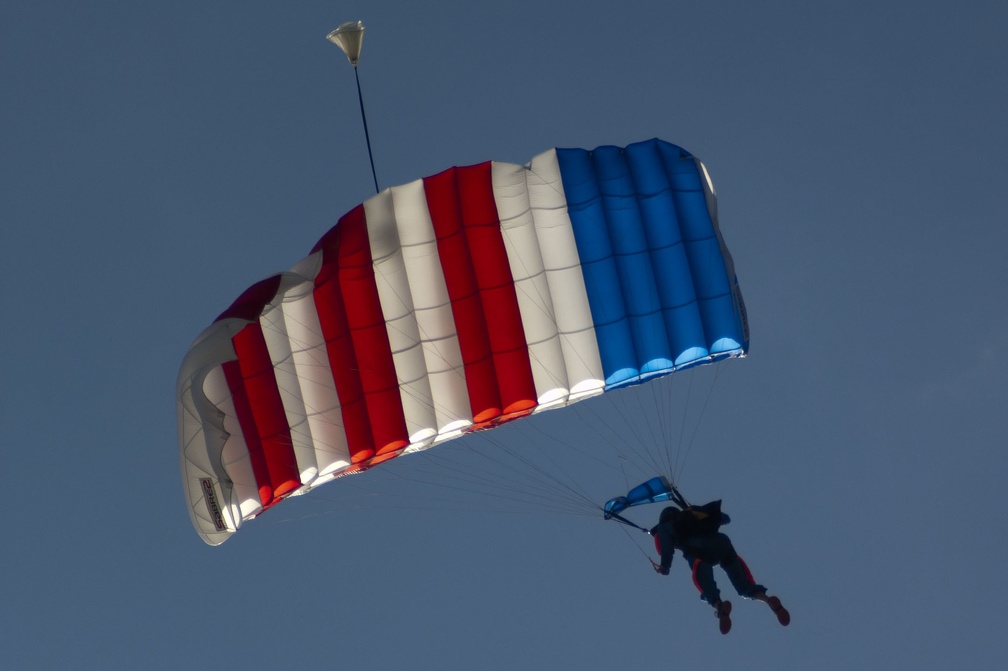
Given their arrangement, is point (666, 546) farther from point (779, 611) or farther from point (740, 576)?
point (779, 611)

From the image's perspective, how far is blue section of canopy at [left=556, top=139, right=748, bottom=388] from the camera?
16.7 meters

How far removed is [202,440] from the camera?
15.6 m

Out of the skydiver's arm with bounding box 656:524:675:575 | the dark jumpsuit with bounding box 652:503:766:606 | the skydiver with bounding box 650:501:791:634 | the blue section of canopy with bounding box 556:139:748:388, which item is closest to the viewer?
the skydiver with bounding box 650:501:791:634

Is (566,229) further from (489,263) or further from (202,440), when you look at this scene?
(202,440)

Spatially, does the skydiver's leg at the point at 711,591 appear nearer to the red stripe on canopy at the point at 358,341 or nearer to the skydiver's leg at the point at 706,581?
the skydiver's leg at the point at 706,581

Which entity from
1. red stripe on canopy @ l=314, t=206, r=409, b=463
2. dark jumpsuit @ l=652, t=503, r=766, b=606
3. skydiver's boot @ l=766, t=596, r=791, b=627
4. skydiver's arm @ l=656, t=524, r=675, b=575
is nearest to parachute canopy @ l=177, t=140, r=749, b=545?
red stripe on canopy @ l=314, t=206, r=409, b=463

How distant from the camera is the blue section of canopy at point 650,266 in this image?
1666 centimetres

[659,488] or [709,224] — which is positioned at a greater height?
[709,224]

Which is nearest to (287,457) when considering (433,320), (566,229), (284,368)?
(284,368)

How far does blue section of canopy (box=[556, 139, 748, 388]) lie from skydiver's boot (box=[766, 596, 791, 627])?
2.81 metres

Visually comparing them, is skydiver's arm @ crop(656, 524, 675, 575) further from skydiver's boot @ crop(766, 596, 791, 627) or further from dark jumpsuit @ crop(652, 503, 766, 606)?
skydiver's boot @ crop(766, 596, 791, 627)

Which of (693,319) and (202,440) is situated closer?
(202,440)

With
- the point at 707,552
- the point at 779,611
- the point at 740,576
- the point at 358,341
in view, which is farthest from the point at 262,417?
the point at 779,611

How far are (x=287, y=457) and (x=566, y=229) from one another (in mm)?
3913
